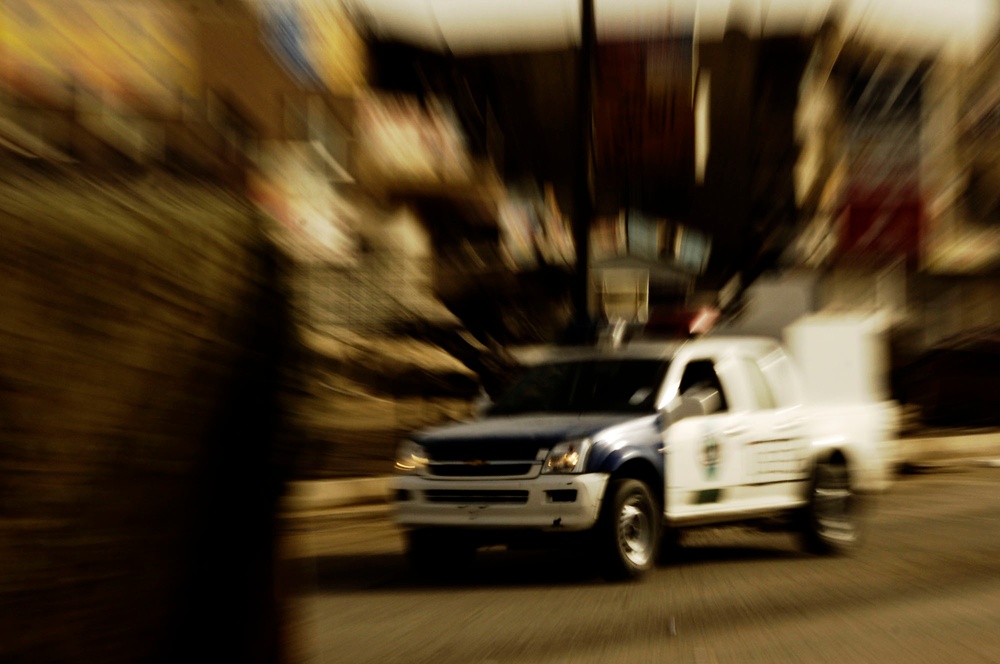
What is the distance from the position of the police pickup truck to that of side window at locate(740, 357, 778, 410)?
0.02 meters


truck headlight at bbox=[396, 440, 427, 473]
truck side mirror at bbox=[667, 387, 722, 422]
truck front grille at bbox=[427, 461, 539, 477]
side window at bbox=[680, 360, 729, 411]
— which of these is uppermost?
side window at bbox=[680, 360, 729, 411]

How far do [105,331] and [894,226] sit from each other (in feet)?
147

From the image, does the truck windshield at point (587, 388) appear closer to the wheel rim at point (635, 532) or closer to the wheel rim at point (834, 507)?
the wheel rim at point (635, 532)

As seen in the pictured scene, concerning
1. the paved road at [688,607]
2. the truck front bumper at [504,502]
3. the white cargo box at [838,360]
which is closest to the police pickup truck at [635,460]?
the truck front bumper at [504,502]

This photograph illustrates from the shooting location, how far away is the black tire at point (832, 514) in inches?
484

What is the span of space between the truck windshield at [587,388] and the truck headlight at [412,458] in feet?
3.54

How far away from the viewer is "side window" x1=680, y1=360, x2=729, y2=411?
38.6ft

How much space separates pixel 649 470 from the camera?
1082 cm

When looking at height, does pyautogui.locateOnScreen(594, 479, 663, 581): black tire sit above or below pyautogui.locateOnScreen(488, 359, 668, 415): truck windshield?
below

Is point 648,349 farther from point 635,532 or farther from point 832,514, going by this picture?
point 832,514

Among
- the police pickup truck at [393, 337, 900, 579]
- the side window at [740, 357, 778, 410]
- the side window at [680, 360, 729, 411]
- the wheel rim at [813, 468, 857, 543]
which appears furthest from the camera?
the wheel rim at [813, 468, 857, 543]

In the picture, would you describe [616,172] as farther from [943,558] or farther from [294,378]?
[294,378]

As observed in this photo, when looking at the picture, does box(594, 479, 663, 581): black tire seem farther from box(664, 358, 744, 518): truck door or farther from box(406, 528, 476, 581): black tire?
box(406, 528, 476, 581): black tire

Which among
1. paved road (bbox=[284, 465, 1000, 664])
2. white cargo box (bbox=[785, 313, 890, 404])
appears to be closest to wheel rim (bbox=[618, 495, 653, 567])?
paved road (bbox=[284, 465, 1000, 664])
